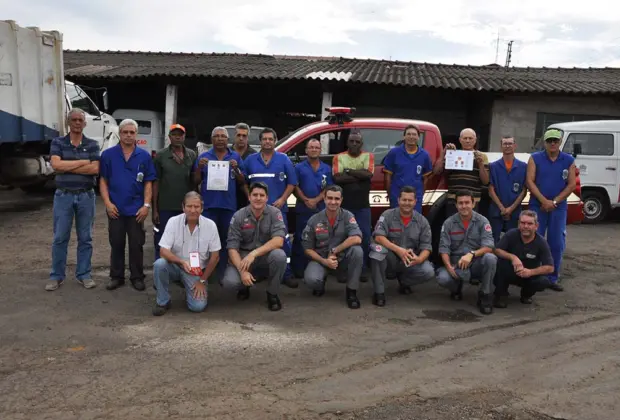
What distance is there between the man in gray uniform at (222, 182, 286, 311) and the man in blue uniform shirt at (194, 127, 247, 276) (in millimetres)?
438

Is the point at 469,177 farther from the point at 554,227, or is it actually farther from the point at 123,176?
the point at 123,176

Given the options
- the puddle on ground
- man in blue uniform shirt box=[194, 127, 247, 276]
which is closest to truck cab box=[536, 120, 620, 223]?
the puddle on ground

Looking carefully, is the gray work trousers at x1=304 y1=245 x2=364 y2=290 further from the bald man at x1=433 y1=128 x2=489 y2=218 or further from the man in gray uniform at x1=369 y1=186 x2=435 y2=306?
the bald man at x1=433 y1=128 x2=489 y2=218

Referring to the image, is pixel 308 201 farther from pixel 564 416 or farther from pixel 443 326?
pixel 564 416

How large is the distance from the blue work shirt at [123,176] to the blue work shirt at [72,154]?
140 millimetres

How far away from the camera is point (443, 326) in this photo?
190 inches

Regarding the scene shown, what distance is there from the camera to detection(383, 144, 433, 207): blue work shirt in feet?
20.0

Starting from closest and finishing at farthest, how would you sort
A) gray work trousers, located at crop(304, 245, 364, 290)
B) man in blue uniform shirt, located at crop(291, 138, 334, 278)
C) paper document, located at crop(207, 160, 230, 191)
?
gray work trousers, located at crop(304, 245, 364, 290) < paper document, located at crop(207, 160, 230, 191) < man in blue uniform shirt, located at crop(291, 138, 334, 278)

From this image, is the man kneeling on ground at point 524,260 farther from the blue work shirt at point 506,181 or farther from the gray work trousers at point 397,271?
the blue work shirt at point 506,181

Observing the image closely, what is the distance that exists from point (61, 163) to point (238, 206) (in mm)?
1856

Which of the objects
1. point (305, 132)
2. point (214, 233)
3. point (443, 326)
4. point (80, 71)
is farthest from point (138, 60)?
point (443, 326)

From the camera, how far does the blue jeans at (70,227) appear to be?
5496mm

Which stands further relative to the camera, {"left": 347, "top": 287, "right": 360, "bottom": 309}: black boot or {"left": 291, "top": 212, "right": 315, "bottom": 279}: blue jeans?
{"left": 291, "top": 212, "right": 315, "bottom": 279}: blue jeans

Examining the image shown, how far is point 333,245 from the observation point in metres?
5.58
